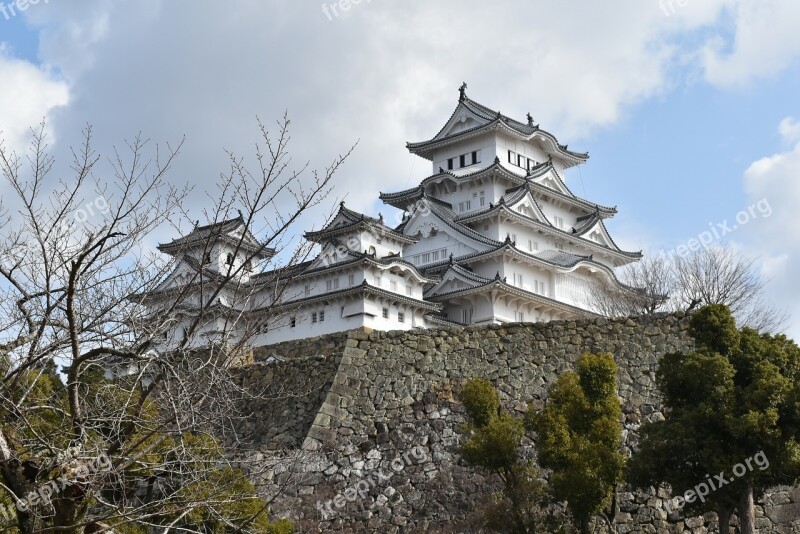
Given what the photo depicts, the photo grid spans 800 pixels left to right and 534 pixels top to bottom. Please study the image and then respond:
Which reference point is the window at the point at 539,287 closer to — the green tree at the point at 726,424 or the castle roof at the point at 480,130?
the castle roof at the point at 480,130

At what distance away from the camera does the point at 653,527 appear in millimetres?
16000

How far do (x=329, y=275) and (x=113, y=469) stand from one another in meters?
27.3

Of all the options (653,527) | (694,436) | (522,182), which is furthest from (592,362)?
(522,182)

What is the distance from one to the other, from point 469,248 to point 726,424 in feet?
81.6

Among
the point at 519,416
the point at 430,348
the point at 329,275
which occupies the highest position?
the point at 329,275

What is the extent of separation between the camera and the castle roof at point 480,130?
135ft

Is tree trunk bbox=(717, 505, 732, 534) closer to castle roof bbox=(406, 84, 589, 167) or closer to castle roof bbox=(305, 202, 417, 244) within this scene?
castle roof bbox=(305, 202, 417, 244)

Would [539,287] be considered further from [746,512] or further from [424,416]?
[746,512]

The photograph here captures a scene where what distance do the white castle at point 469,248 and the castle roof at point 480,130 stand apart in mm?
54

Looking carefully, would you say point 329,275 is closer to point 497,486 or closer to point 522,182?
point 522,182

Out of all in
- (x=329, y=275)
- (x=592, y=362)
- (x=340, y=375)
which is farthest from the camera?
(x=329, y=275)
